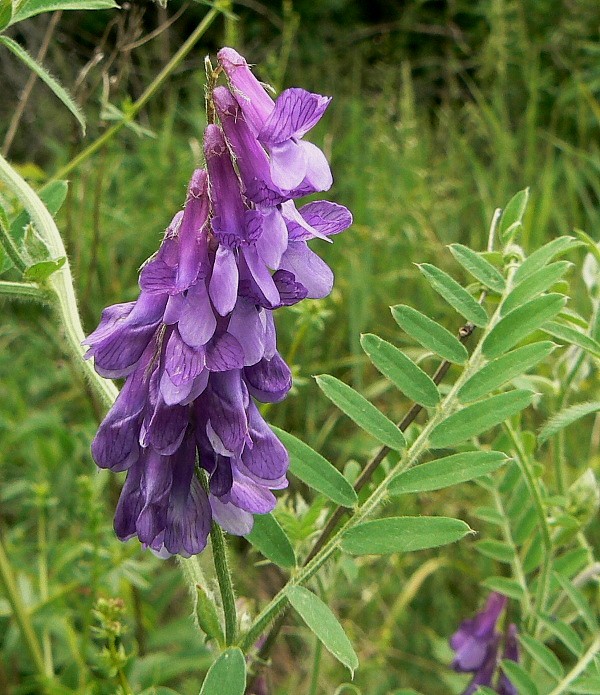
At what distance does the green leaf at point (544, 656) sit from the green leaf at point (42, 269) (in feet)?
2.47

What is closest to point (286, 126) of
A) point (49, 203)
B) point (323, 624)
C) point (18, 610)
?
point (323, 624)

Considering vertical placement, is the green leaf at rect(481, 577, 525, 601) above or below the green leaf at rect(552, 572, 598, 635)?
below

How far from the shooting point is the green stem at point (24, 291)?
860 mm

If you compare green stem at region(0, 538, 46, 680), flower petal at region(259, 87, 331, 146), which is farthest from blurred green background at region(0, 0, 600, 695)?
flower petal at region(259, 87, 331, 146)

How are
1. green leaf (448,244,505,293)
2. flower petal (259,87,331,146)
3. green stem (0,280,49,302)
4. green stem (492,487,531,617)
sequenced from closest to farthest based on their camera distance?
flower petal (259,87,331,146)
green stem (0,280,49,302)
green leaf (448,244,505,293)
green stem (492,487,531,617)

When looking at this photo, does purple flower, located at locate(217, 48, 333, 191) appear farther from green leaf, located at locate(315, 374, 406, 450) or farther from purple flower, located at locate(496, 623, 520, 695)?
purple flower, located at locate(496, 623, 520, 695)

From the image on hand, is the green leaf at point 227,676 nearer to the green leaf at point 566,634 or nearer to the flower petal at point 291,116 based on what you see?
the flower petal at point 291,116

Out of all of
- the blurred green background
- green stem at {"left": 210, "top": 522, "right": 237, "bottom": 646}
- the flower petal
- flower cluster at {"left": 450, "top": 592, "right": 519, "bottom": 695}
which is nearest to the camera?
the flower petal

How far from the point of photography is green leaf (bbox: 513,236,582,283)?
948mm

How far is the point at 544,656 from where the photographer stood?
1.10 metres

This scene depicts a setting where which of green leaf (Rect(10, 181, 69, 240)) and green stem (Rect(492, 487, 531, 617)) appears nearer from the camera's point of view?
green leaf (Rect(10, 181, 69, 240))

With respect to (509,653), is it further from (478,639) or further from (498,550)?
(498,550)

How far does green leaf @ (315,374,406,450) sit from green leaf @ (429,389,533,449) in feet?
0.15

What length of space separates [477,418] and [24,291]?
48 cm
